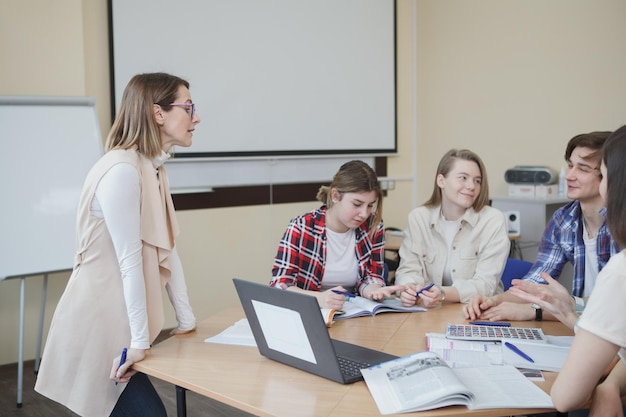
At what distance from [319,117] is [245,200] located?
91cm

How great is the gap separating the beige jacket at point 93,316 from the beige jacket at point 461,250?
129 cm

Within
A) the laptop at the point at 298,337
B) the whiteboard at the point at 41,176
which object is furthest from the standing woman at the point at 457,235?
the whiteboard at the point at 41,176

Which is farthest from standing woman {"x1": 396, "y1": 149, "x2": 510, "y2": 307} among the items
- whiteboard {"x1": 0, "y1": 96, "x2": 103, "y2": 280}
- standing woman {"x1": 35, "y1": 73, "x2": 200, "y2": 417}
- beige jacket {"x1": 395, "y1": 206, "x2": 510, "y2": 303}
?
whiteboard {"x1": 0, "y1": 96, "x2": 103, "y2": 280}

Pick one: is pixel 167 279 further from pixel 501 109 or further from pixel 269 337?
pixel 501 109

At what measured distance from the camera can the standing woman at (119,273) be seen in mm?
1930

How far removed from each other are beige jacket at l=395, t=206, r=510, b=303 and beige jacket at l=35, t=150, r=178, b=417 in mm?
1294

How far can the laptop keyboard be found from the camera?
1.76 metres

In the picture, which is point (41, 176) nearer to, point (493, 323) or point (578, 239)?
point (493, 323)

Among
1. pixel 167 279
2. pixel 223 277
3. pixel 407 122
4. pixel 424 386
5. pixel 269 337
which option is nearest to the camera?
pixel 424 386

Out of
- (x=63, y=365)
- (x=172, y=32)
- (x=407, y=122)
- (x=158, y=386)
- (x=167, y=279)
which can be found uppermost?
(x=172, y=32)

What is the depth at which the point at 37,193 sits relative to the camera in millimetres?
3773

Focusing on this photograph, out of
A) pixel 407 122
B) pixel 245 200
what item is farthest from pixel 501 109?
pixel 245 200

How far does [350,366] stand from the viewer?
5.97 feet

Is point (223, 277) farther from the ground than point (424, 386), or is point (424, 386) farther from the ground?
point (424, 386)
